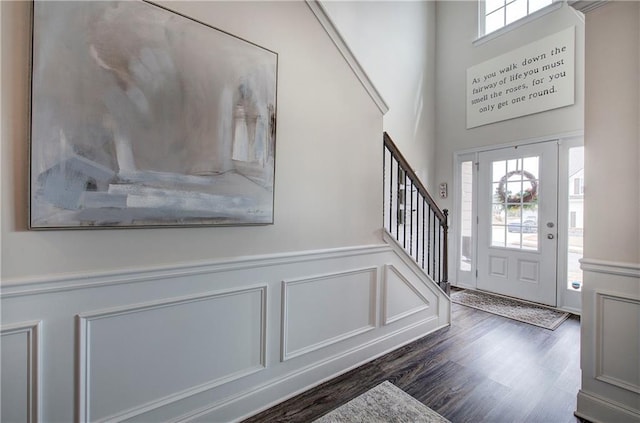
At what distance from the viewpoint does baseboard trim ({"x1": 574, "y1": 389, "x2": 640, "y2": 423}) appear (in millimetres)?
A: 1532

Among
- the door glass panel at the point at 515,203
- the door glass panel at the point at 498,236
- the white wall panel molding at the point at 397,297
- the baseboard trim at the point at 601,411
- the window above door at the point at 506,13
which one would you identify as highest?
the window above door at the point at 506,13

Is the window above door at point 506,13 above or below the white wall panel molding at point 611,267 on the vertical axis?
above

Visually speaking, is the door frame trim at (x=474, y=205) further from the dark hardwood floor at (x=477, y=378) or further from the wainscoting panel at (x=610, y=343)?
the wainscoting panel at (x=610, y=343)

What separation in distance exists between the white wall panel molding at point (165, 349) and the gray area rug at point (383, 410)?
0.56m

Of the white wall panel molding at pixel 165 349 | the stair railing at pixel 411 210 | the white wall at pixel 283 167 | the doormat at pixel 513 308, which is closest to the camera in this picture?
the white wall at pixel 283 167

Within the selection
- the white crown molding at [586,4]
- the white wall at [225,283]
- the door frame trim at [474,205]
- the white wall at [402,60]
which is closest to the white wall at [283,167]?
the white wall at [225,283]

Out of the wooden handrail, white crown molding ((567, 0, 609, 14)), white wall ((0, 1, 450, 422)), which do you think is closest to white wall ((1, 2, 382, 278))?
white wall ((0, 1, 450, 422))

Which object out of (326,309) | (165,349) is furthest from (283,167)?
(165,349)

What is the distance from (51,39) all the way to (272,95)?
94cm

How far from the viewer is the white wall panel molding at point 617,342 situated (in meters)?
1.52

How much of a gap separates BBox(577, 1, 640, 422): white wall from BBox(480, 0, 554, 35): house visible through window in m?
2.84

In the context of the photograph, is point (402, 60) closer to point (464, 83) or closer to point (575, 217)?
point (464, 83)

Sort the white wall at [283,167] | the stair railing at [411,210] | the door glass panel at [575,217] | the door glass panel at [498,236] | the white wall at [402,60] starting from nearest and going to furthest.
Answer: the white wall at [283,167] < the stair railing at [411,210] < the door glass panel at [575,217] < the white wall at [402,60] < the door glass panel at [498,236]

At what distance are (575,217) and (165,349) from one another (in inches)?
168
